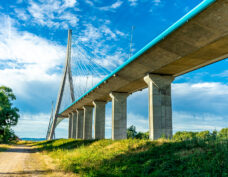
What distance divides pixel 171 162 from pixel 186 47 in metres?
7.65

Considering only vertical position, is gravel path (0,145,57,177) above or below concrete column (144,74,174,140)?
below

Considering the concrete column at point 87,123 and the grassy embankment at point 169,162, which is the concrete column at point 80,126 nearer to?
the concrete column at point 87,123

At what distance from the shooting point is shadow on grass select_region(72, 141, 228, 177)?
8.27m

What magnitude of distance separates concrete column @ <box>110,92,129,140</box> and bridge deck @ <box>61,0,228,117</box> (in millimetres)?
5074

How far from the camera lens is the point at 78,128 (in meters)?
45.2

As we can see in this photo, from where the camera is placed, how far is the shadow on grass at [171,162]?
8273 mm

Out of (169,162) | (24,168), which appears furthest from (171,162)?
(24,168)

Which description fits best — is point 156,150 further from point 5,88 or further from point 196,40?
point 5,88

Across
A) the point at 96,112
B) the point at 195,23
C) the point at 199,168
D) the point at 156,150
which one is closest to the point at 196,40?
the point at 195,23

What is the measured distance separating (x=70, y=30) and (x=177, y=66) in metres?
35.5

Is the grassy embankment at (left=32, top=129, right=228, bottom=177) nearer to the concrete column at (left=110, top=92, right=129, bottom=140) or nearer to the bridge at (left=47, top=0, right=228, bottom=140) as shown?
the bridge at (left=47, top=0, right=228, bottom=140)

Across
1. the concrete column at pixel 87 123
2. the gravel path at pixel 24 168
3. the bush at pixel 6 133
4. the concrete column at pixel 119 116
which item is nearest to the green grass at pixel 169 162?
the gravel path at pixel 24 168

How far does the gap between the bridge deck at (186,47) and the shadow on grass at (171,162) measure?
5.81 m

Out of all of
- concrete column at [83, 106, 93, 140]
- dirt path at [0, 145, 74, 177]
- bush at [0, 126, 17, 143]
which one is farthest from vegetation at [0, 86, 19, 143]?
dirt path at [0, 145, 74, 177]
